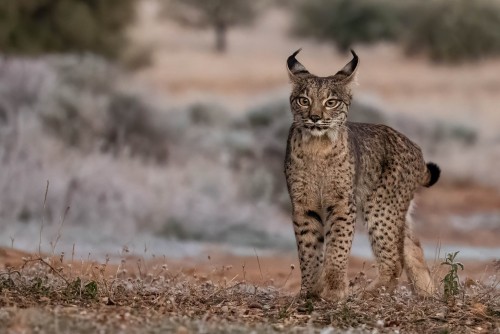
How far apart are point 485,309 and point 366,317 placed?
3.12 feet

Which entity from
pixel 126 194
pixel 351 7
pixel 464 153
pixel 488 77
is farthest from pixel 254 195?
pixel 351 7

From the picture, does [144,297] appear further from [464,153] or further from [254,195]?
[464,153]

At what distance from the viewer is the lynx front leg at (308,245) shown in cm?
1010

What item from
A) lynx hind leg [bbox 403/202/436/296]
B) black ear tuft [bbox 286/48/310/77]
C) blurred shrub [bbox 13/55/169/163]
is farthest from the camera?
blurred shrub [bbox 13/55/169/163]

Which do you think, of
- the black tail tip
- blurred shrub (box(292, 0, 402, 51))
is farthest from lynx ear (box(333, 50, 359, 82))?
blurred shrub (box(292, 0, 402, 51))

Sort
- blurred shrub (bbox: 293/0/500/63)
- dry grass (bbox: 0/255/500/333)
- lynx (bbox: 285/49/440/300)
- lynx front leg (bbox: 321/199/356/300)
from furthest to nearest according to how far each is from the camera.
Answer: blurred shrub (bbox: 293/0/500/63) → lynx front leg (bbox: 321/199/356/300) → lynx (bbox: 285/49/440/300) → dry grass (bbox: 0/255/500/333)

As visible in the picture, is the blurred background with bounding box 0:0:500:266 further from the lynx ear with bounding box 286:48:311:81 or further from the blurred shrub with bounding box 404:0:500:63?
the blurred shrub with bounding box 404:0:500:63

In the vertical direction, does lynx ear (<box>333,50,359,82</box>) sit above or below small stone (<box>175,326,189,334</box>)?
above

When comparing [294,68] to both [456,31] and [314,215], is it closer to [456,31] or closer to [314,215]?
[314,215]

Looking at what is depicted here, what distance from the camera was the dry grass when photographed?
26.3ft

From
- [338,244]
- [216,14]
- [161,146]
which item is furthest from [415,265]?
[216,14]

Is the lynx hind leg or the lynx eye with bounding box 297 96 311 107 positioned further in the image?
the lynx hind leg

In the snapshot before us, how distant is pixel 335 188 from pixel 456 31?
4178cm

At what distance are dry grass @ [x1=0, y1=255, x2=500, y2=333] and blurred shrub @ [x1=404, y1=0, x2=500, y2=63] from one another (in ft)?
133
